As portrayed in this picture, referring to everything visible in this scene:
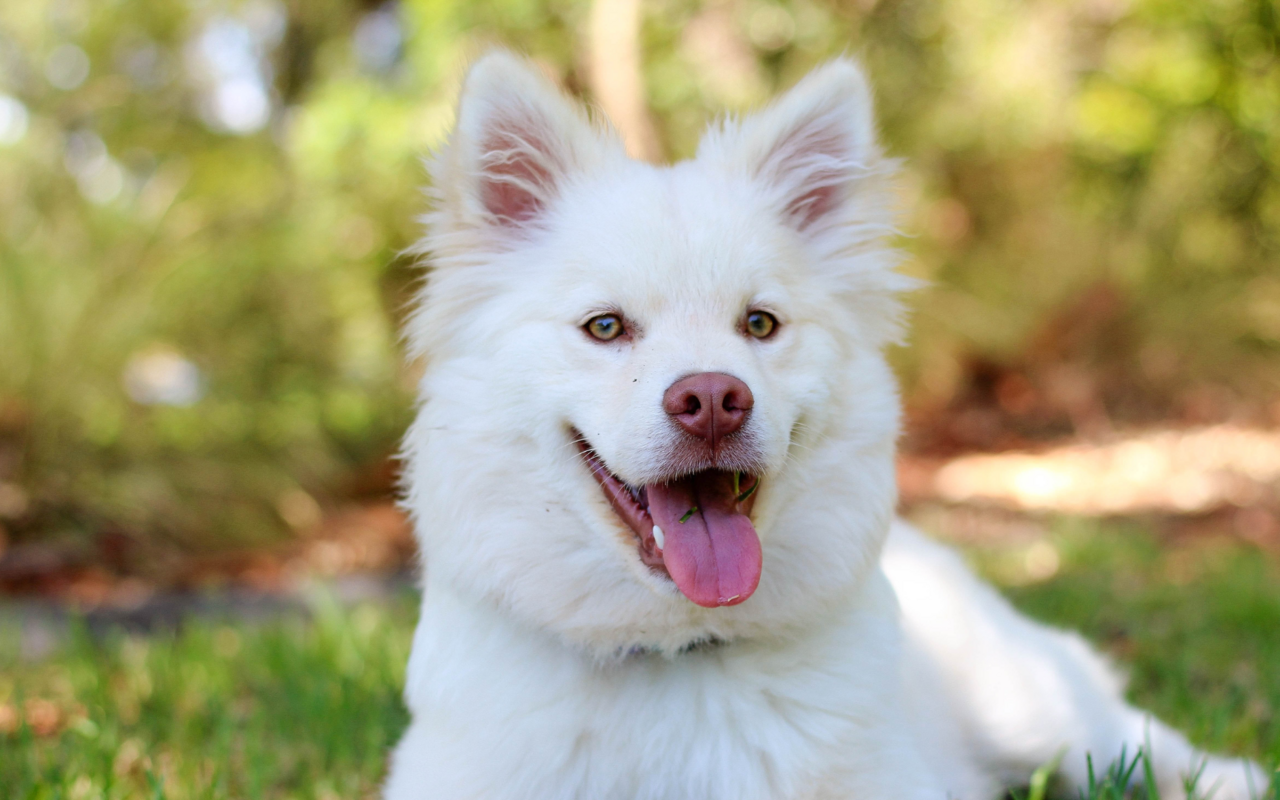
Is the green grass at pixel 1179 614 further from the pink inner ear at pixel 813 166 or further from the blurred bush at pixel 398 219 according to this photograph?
the blurred bush at pixel 398 219

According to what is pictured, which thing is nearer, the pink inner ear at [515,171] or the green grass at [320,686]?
the pink inner ear at [515,171]

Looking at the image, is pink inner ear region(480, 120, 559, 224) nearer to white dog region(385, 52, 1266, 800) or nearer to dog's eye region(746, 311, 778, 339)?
white dog region(385, 52, 1266, 800)

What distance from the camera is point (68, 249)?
7.63m

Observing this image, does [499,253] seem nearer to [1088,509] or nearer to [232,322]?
[232,322]

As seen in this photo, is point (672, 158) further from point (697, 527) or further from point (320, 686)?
point (697, 527)

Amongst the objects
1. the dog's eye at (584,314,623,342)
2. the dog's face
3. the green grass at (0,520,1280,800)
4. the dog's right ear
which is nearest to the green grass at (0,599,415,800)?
the green grass at (0,520,1280,800)

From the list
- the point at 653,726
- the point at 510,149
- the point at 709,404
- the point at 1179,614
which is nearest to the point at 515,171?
the point at 510,149

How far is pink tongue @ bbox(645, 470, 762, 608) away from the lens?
2.17 m

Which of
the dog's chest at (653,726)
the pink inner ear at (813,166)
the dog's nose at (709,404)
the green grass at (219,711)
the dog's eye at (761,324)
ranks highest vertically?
the pink inner ear at (813,166)

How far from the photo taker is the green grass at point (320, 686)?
3.07 m

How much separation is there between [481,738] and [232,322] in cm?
672

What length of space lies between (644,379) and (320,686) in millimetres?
2385

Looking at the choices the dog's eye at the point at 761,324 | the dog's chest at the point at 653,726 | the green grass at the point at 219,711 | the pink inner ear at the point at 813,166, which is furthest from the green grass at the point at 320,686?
the pink inner ear at the point at 813,166

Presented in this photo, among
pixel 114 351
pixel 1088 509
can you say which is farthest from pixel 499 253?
pixel 1088 509
